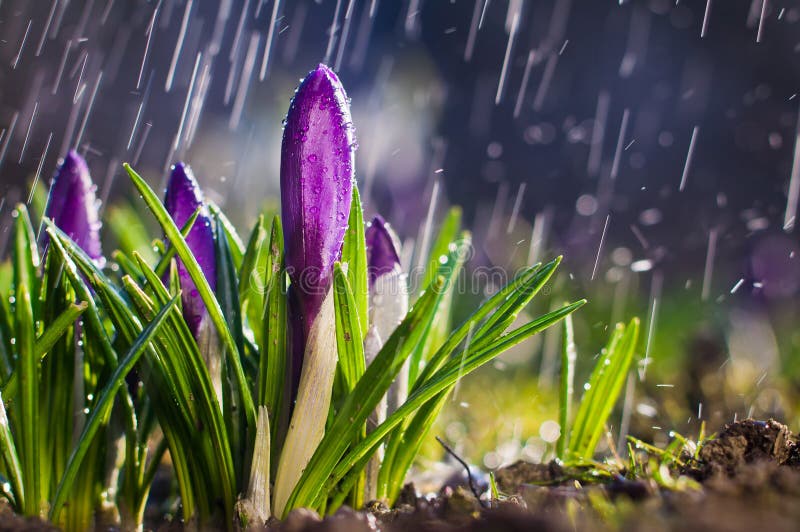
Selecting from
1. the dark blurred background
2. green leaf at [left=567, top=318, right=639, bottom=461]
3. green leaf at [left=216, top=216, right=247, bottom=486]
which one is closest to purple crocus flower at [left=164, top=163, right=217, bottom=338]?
green leaf at [left=216, top=216, right=247, bottom=486]

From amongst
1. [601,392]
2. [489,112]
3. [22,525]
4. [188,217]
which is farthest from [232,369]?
[489,112]

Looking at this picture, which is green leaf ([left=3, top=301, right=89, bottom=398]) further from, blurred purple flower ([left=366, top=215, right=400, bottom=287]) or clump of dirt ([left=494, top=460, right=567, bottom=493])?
clump of dirt ([left=494, top=460, right=567, bottom=493])

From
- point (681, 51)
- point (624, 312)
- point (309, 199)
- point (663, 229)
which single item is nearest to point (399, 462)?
point (309, 199)

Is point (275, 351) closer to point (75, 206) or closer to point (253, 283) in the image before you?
point (253, 283)

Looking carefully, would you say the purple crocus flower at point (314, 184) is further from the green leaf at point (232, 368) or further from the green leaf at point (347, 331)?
the green leaf at point (232, 368)

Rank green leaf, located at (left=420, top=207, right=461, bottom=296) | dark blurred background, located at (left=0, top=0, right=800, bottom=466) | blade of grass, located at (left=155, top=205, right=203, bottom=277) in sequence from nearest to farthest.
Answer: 1. blade of grass, located at (left=155, top=205, right=203, bottom=277)
2. green leaf, located at (left=420, top=207, right=461, bottom=296)
3. dark blurred background, located at (left=0, top=0, right=800, bottom=466)

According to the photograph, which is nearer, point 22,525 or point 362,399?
point 22,525

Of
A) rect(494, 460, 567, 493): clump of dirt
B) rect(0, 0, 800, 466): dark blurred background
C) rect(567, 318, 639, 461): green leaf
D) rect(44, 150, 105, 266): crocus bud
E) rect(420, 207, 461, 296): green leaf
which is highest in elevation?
rect(0, 0, 800, 466): dark blurred background

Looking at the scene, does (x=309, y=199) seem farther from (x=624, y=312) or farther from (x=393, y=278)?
(x=624, y=312)
